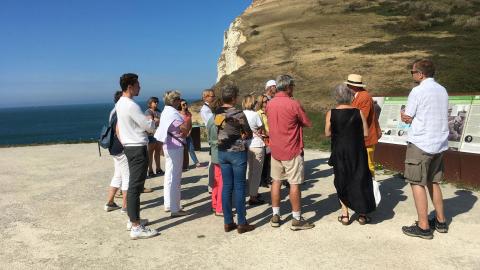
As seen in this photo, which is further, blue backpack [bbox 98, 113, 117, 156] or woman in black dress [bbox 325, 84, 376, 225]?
blue backpack [bbox 98, 113, 117, 156]

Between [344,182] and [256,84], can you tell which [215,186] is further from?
[256,84]

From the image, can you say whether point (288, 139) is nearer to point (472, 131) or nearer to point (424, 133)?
point (424, 133)

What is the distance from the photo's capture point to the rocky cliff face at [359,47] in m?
23.4

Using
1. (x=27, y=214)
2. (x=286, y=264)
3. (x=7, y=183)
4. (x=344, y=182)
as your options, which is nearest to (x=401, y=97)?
(x=344, y=182)

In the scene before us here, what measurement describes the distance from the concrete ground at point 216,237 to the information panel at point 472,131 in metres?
0.78

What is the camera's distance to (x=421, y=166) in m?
5.16

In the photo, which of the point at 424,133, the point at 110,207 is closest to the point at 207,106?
the point at 110,207

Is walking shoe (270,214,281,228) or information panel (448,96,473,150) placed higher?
information panel (448,96,473,150)

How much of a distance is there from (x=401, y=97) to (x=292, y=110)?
16.1ft

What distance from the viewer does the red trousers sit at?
21.2ft

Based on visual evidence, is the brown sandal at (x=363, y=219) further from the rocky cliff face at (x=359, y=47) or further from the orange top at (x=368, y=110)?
the rocky cliff face at (x=359, y=47)

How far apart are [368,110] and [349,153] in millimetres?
928

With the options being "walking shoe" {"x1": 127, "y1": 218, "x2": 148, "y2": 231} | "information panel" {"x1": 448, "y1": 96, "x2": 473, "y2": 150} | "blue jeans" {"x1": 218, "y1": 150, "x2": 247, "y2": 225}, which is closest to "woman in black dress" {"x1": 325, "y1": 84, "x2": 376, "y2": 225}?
"blue jeans" {"x1": 218, "y1": 150, "x2": 247, "y2": 225}

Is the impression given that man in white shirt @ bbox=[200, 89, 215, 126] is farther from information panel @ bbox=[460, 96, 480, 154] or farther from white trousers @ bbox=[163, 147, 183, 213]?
information panel @ bbox=[460, 96, 480, 154]
